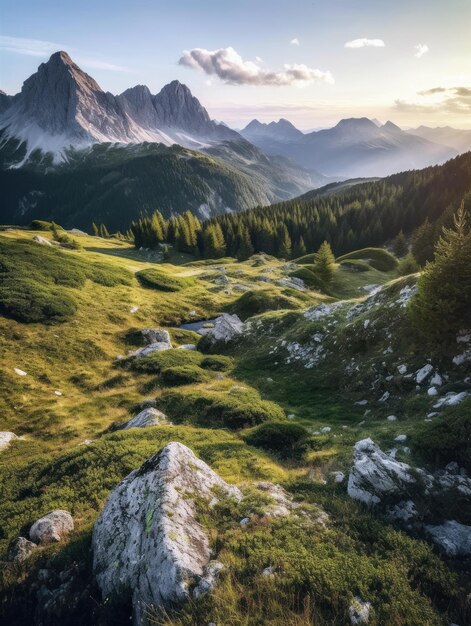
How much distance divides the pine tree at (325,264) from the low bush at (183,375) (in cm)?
4907

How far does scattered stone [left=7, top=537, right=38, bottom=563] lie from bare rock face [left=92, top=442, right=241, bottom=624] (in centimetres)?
247

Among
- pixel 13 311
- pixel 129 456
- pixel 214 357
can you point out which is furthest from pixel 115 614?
pixel 13 311

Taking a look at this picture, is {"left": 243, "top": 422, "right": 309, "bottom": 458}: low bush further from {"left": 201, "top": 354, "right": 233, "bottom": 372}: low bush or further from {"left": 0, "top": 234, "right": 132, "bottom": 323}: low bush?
{"left": 0, "top": 234, "right": 132, "bottom": 323}: low bush

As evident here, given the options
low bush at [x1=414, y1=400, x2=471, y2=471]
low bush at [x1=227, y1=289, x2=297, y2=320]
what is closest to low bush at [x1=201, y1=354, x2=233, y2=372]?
low bush at [x1=227, y1=289, x2=297, y2=320]

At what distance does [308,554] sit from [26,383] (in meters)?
30.5

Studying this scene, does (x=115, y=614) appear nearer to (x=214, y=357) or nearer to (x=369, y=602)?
(x=369, y=602)

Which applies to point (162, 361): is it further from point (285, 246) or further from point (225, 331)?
point (285, 246)

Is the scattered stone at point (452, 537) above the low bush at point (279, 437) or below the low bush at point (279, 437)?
above

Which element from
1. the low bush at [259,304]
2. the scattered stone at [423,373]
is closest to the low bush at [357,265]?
the low bush at [259,304]

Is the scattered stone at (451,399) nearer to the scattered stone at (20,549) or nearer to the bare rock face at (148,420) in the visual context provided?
the bare rock face at (148,420)

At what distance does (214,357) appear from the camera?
117ft

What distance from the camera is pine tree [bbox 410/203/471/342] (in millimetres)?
19938

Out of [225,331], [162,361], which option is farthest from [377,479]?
[225,331]

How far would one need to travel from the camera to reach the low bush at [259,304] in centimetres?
5588
